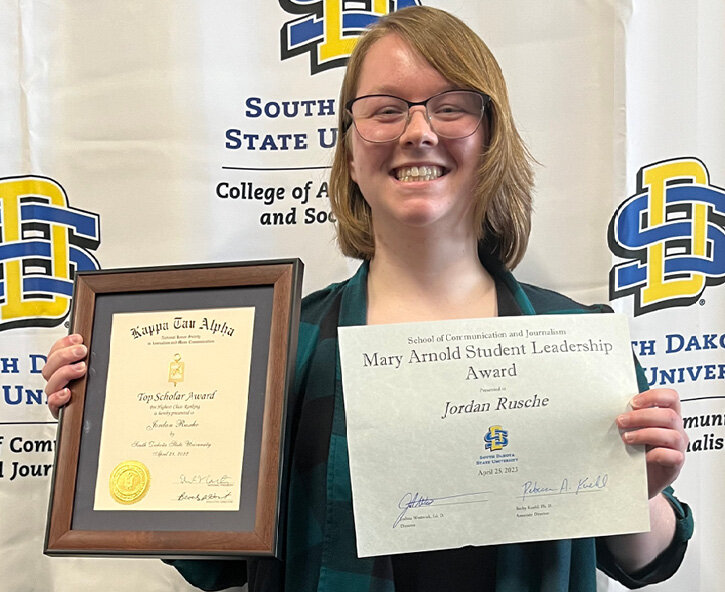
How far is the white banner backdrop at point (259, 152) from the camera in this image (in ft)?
4.16

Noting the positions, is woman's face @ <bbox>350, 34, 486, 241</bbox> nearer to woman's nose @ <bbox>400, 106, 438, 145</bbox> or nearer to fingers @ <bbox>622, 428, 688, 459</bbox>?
woman's nose @ <bbox>400, 106, 438, 145</bbox>

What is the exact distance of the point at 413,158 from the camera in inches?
36.9

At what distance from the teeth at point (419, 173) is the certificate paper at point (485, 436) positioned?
199 mm

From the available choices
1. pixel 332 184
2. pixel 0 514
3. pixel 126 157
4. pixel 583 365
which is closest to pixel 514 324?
pixel 583 365

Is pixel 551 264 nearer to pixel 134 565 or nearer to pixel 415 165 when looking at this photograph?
pixel 415 165

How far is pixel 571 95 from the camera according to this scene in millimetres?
Answer: 1267

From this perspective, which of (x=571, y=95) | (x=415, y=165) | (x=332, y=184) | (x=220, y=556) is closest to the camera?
(x=220, y=556)

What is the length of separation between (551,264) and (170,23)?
0.76 metres

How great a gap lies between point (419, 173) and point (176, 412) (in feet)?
1.34
